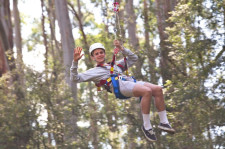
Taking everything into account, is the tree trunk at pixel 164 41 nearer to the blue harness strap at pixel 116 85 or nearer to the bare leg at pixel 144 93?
the blue harness strap at pixel 116 85

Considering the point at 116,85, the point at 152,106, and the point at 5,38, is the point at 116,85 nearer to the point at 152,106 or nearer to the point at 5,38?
the point at 152,106

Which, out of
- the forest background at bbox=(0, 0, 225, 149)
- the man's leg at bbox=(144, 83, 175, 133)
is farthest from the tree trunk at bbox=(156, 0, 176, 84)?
the man's leg at bbox=(144, 83, 175, 133)

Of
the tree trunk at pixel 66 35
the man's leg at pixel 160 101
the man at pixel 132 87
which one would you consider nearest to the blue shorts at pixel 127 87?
the man at pixel 132 87

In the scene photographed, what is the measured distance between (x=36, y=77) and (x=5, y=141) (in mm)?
2201

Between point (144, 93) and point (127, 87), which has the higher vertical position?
point (127, 87)

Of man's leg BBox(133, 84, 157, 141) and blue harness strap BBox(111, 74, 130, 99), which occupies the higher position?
blue harness strap BBox(111, 74, 130, 99)

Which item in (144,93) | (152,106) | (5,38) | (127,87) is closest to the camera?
(144,93)

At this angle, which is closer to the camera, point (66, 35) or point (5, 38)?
point (66, 35)

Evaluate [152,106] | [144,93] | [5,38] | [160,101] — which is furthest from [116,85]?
[5,38]

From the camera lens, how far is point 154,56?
541 inches

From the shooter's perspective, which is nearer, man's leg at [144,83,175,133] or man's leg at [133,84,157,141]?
man's leg at [133,84,157,141]

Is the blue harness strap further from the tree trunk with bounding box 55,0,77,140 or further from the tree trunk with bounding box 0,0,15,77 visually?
the tree trunk with bounding box 0,0,15,77

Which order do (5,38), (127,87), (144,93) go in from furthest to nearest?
(5,38) → (127,87) → (144,93)

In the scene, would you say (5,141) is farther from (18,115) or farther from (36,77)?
(36,77)
